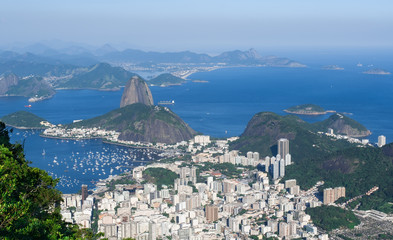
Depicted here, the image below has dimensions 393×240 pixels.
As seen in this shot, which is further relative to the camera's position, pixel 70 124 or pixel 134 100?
pixel 134 100

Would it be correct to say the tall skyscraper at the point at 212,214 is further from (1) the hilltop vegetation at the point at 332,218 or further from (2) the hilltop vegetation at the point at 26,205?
(2) the hilltop vegetation at the point at 26,205

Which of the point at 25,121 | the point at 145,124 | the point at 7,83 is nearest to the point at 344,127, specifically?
the point at 145,124

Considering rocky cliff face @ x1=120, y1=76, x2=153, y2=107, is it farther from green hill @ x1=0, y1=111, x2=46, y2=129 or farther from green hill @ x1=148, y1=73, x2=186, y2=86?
green hill @ x1=148, y1=73, x2=186, y2=86

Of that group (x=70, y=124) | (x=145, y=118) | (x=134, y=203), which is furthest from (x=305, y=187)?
(x=70, y=124)

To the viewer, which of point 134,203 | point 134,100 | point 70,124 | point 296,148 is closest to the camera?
point 134,203

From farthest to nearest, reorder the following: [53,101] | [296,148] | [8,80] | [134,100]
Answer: [8,80], [53,101], [134,100], [296,148]

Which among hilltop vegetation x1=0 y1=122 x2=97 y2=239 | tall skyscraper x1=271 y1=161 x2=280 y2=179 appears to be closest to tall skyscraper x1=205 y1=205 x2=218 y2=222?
tall skyscraper x1=271 y1=161 x2=280 y2=179

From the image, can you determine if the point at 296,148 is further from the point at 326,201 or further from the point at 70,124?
the point at 70,124
